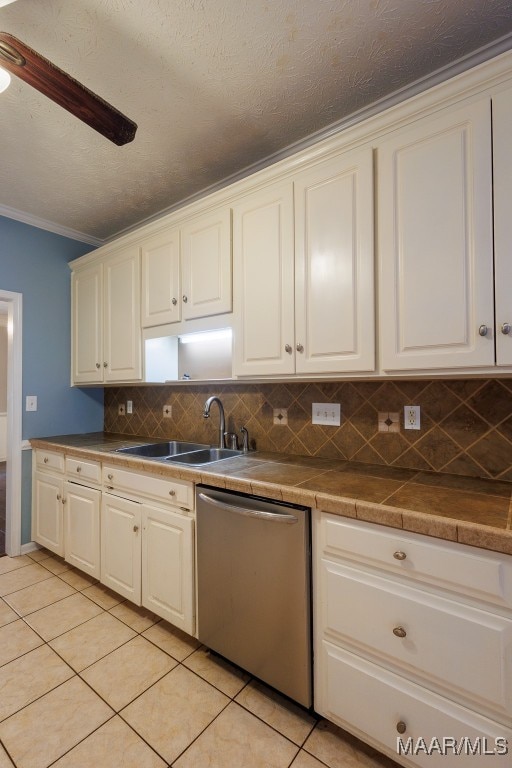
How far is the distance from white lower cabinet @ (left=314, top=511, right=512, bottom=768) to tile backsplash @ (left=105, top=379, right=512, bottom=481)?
59 centimetres

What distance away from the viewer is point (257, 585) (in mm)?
1438

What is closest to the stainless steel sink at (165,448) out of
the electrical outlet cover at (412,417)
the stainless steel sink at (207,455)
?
the stainless steel sink at (207,455)

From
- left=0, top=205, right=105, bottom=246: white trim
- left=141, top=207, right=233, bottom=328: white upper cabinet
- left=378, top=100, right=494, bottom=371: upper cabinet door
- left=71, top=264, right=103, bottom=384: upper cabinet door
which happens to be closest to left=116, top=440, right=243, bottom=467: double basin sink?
left=71, top=264, right=103, bottom=384: upper cabinet door

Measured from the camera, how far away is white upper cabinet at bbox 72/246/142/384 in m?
2.49

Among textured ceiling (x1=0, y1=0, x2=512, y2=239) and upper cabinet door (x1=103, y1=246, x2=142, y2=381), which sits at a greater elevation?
textured ceiling (x1=0, y1=0, x2=512, y2=239)

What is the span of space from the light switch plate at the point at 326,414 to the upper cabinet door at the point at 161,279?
3.27 feet

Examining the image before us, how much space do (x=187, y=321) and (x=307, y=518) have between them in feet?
4.41

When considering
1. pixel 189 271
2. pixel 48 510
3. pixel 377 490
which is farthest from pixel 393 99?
pixel 48 510

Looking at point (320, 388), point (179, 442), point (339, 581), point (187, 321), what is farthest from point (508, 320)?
point (179, 442)

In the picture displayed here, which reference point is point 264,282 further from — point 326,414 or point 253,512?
point 253,512

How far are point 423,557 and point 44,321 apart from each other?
10.0ft

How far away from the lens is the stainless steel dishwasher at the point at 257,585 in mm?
1321

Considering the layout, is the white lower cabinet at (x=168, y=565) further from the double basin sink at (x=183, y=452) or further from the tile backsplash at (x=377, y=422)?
the tile backsplash at (x=377, y=422)

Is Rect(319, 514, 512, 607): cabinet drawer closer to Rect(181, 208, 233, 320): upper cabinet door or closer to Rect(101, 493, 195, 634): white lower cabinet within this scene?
Rect(101, 493, 195, 634): white lower cabinet
